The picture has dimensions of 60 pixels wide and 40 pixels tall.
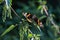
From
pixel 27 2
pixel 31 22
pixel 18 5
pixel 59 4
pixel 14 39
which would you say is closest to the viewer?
pixel 31 22

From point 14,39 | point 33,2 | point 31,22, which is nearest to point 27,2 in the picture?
point 33,2

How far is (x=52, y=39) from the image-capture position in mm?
1853

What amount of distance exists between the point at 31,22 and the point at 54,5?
1.25 metres

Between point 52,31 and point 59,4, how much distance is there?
63 centimetres

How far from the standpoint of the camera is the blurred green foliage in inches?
41.5

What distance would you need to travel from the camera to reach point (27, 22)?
1136 millimetres

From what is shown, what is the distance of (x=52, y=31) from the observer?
1.86 m

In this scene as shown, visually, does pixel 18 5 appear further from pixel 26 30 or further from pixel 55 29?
pixel 26 30

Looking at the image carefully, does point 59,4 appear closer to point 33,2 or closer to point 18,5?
point 33,2

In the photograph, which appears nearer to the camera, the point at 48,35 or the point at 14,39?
the point at 14,39

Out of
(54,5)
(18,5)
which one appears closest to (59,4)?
(54,5)

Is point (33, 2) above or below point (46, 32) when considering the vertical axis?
above

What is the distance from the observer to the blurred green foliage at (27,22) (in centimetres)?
105

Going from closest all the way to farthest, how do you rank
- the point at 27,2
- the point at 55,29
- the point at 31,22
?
the point at 31,22 → the point at 55,29 → the point at 27,2
